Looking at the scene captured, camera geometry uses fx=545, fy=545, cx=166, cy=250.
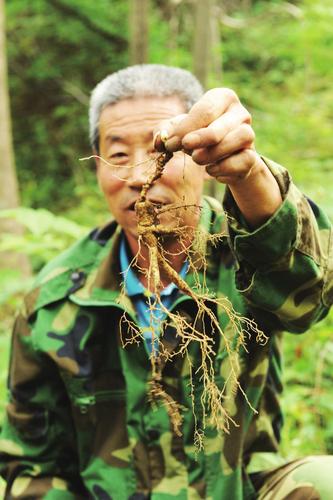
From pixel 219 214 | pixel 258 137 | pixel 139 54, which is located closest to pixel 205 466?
pixel 219 214

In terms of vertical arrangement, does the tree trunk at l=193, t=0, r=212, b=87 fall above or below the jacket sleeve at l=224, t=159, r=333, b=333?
above

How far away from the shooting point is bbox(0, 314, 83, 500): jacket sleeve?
79.1 inches

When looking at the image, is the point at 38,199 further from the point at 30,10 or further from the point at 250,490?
the point at 250,490

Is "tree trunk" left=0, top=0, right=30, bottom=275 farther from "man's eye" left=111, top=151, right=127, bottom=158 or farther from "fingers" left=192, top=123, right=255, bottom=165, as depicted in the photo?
"fingers" left=192, top=123, right=255, bottom=165

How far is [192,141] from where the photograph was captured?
3.81ft

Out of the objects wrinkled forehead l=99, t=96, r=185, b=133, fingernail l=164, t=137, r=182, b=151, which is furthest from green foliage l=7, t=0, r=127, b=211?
fingernail l=164, t=137, r=182, b=151

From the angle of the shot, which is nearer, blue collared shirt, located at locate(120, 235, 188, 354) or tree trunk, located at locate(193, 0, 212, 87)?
blue collared shirt, located at locate(120, 235, 188, 354)

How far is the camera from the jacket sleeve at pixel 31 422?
79.1 inches

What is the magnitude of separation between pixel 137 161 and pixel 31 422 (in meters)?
1.06

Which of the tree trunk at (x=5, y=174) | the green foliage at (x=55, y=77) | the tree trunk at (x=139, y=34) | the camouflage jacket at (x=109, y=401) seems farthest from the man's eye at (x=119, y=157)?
the green foliage at (x=55, y=77)

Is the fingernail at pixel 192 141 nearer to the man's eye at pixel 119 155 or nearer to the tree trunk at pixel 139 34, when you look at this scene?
the man's eye at pixel 119 155

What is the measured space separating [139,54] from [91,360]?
6.52 meters

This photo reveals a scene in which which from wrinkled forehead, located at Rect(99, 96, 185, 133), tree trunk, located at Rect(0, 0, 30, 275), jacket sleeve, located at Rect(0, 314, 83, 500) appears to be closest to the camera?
wrinkled forehead, located at Rect(99, 96, 185, 133)

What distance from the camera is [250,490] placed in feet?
6.32
